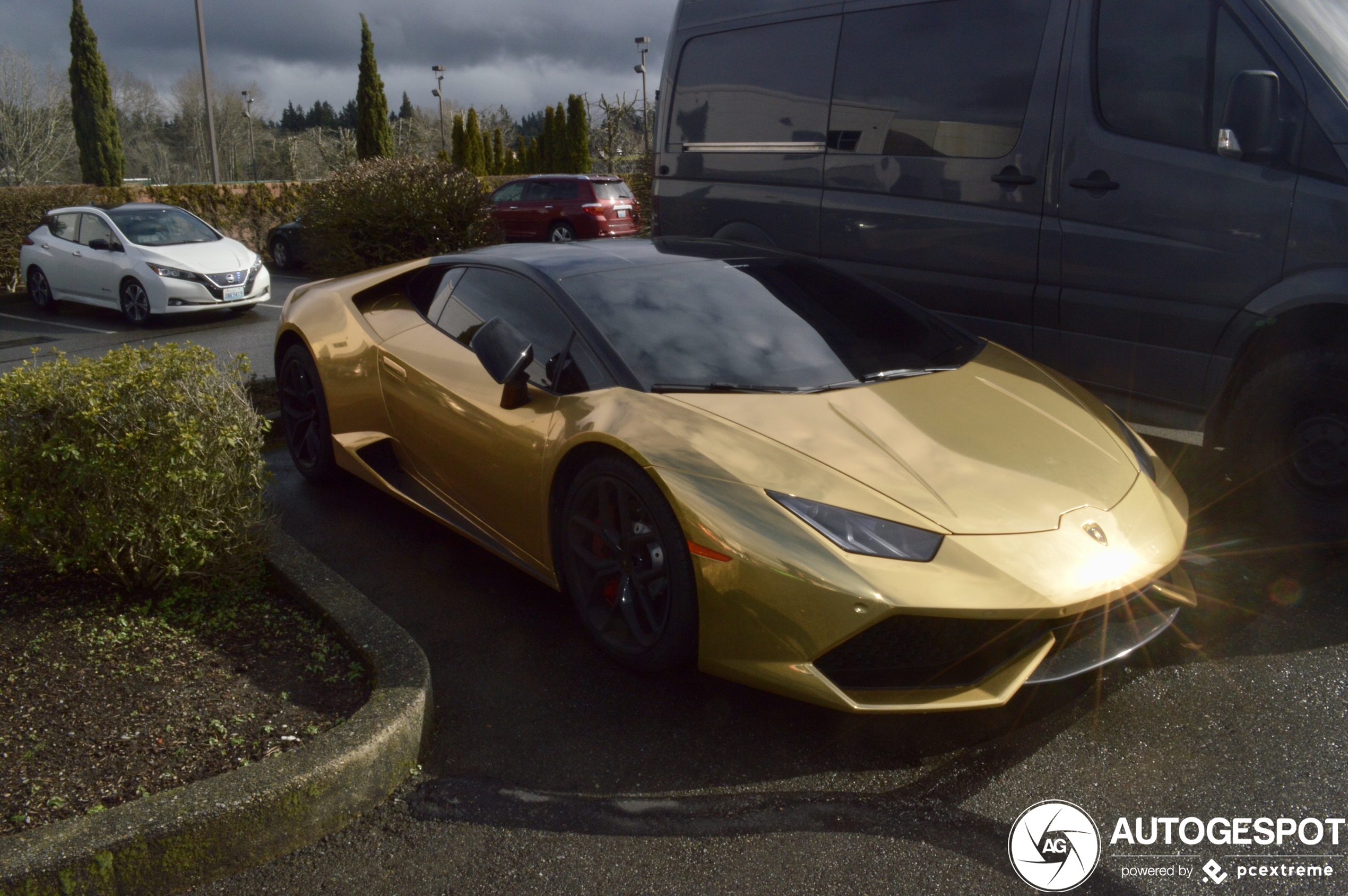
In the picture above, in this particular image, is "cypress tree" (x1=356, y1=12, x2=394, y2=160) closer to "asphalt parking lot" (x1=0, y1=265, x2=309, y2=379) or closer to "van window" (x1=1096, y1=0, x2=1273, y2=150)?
"asphalt parking lot" (x1=0, y1=265, x2=309, y2=379)

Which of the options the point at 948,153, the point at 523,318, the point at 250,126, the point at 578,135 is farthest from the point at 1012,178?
the point at 250,126

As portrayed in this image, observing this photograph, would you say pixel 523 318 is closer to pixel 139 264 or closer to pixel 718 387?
pixel 718 387

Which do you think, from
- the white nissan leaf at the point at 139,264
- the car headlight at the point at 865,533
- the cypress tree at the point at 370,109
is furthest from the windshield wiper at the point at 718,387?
the cypress tree at the point at 370,109

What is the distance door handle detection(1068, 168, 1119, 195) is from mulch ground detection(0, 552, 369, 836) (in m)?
3.49

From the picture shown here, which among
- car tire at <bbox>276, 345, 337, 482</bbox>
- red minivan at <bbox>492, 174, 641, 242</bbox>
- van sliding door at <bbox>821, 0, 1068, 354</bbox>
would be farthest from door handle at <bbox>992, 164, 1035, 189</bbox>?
red minivan at <bbox>492, 174, 641, 242</bbox>

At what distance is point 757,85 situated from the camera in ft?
19.2

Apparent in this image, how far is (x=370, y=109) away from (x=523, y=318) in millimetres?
32867

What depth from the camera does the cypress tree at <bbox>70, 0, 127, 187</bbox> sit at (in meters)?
29.7

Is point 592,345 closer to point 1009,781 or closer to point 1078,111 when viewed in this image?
point 1009,781

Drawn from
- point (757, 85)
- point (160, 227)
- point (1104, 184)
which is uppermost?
point (757, 85)

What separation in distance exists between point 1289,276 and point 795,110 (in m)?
2.59

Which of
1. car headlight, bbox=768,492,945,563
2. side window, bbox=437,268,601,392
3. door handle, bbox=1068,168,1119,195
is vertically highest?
door handle, bbox=1068,168,1119,195

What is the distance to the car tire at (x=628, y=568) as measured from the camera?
9.66 ft

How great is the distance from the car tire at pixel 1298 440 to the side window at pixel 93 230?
40.4 feet
